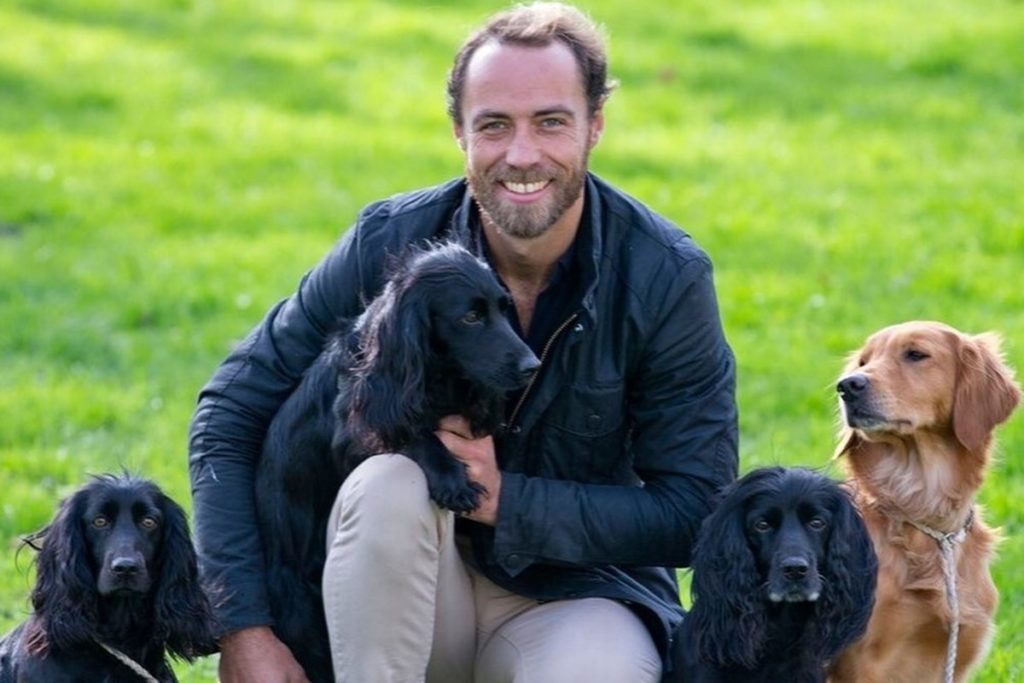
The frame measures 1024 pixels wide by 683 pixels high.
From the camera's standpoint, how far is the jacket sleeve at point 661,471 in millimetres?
4188

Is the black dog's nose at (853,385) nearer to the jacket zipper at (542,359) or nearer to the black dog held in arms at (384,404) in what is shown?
the jacket zipper at (542,359)

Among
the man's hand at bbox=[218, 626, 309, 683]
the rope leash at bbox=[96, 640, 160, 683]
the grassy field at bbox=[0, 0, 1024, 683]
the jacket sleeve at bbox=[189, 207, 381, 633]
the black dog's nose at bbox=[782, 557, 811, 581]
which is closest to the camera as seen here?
the black dog's nose at bbox=[782, 557, 811, 581]

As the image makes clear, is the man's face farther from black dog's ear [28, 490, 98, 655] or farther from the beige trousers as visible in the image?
black dog's ear [28, 490, 98, 655]

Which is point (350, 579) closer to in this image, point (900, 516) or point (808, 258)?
point (900, 516)

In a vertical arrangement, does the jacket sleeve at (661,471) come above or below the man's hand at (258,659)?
above

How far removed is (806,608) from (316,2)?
1085cm

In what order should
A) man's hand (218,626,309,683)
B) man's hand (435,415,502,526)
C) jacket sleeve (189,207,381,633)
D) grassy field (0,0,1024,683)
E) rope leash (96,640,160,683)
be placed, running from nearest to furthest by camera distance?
rope leash (96,640,160,683), man's hand (435,415,502,526), man's hand (218,626,309,683), jacket sleeve (189,207,381,633), grassy field (0,0,1024,683)

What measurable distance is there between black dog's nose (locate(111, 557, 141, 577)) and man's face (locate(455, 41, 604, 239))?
3.80ft

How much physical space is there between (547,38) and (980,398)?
139 cm

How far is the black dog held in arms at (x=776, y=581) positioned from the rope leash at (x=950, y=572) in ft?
1.01

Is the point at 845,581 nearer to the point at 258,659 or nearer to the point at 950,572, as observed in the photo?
the point at 950,572

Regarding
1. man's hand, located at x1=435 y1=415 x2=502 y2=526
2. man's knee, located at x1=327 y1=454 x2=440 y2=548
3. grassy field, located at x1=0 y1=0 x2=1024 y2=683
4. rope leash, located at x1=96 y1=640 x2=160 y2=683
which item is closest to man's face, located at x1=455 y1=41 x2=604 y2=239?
man's hand, located at x1=435 y1=415 x2=502 y2=526

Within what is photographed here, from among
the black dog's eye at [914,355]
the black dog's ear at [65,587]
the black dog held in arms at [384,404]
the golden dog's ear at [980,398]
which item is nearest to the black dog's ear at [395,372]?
the black dog held in arms at [384,404]

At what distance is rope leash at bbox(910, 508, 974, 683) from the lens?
169 inches
